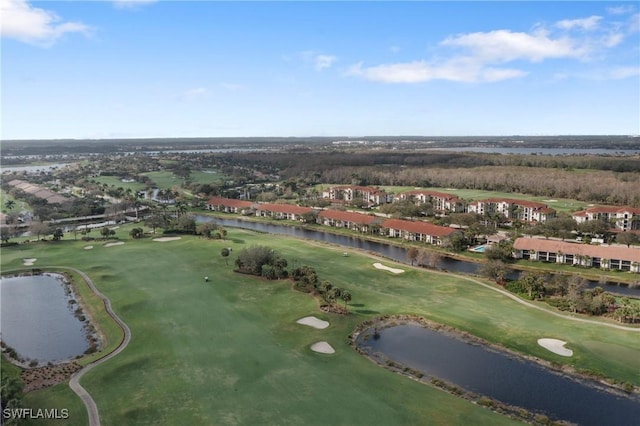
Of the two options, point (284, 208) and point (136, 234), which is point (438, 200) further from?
point (136, 234)

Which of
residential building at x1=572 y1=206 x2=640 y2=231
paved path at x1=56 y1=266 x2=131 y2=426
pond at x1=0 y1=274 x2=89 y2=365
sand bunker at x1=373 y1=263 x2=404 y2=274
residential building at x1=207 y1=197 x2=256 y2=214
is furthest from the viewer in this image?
residential building at x1=207 y1=197 x2=256 y2=214

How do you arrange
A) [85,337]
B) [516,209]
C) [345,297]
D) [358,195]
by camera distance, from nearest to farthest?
[85,337] < [345,297] < [516,209] < [358,195]

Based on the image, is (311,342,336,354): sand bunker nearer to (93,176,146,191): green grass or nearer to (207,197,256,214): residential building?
(207,197,256,214): residential building

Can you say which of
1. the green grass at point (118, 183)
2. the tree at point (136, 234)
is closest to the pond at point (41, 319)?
the tree at point (136, 234)

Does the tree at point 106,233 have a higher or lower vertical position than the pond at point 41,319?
higher

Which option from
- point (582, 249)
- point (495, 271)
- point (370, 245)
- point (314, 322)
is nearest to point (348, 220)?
point (370, 245)

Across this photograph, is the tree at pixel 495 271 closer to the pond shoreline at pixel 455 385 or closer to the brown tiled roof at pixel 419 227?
the pond shoreline at pixel 455 385

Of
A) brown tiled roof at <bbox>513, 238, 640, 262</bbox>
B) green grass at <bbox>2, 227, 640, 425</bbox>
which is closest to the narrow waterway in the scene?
brown tiled roof at <bbox>513, 238, 640, 262</bbox>
